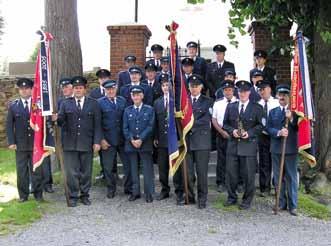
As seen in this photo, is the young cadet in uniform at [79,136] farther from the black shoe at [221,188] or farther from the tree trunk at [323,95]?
the tree trunk at [323,95]

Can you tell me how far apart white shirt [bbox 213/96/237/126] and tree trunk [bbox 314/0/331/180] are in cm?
176

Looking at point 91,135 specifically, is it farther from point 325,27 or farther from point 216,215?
point 325,27

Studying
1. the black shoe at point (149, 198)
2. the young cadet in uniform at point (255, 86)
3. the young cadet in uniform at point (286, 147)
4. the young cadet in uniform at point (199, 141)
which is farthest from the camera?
the young cadet in uniform at point (255, 86)

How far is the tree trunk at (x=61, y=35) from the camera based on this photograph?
10.0 meters

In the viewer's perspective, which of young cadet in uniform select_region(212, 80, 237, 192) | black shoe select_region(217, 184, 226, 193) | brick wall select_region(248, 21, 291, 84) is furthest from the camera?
brick wall select_region(248, 21, 291, 84)

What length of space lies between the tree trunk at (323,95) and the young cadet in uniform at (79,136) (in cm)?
377

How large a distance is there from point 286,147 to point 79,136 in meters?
2.98

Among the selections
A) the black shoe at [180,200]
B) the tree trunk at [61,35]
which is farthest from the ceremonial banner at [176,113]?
the tree trunk at [61,35]

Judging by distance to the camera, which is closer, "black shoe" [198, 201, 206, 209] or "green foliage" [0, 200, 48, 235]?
"green foliage" [0, 200, 48, 235]

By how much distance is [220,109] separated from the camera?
8547 millimetres

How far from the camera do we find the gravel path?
21.1 feet

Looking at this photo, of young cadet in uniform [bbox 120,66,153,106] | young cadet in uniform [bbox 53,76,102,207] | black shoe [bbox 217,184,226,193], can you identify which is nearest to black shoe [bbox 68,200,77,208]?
young cadet in uniform [bbox 53,76,102,207]

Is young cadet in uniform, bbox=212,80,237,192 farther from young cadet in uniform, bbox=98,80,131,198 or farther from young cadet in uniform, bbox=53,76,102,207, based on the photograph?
young cadet in uniform, bbox=53,76,102,207

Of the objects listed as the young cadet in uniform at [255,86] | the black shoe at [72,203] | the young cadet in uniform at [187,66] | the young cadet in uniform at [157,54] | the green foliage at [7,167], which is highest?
the young cadet in uniform at [157,54]
